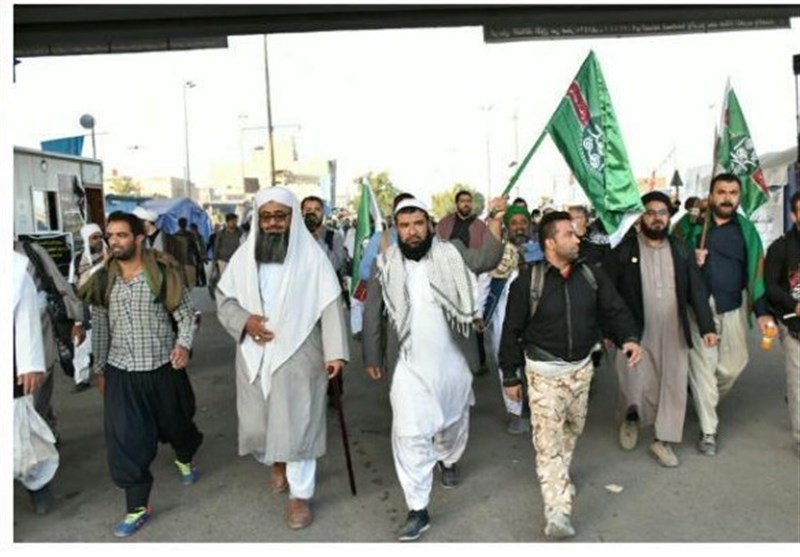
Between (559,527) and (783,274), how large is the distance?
233 centimetres

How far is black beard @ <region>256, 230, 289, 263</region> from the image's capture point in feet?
13.1

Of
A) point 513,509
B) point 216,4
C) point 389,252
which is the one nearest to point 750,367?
point 513,509

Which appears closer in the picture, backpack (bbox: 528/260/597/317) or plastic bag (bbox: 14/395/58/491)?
backpack (bbox: 528/260/597/317)

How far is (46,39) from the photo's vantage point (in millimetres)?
9070

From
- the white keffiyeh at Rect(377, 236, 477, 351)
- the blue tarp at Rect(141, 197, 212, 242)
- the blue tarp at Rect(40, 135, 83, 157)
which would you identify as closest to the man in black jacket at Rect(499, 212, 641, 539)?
the white keffiyeh at Rect(377, 236, 477, 351)

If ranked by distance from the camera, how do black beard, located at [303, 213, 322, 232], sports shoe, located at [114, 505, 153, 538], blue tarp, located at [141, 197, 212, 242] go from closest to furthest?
sports shoe, located at [114, 505, 153, 538], black beard, located at [303, 213, 322, 232], blue tarp, located at [141, 197, 212, 242]

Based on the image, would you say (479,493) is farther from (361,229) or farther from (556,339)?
(361,229)

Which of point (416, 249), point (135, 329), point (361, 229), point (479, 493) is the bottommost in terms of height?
point (479, 493)

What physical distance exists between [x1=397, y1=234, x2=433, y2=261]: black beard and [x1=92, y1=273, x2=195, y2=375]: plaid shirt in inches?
50.2

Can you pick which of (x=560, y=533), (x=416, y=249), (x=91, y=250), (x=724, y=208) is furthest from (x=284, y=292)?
(x=91, y=250)

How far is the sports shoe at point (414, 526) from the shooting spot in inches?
145

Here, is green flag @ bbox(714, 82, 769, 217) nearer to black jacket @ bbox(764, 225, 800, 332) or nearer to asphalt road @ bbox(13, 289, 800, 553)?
black jacket @ bbox(764, 225, 800, 332)

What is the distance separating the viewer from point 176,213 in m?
18.3

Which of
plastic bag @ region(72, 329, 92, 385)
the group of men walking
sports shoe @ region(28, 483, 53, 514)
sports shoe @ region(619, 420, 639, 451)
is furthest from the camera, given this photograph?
plastic bag @ region(72, 329, 92, 385)
